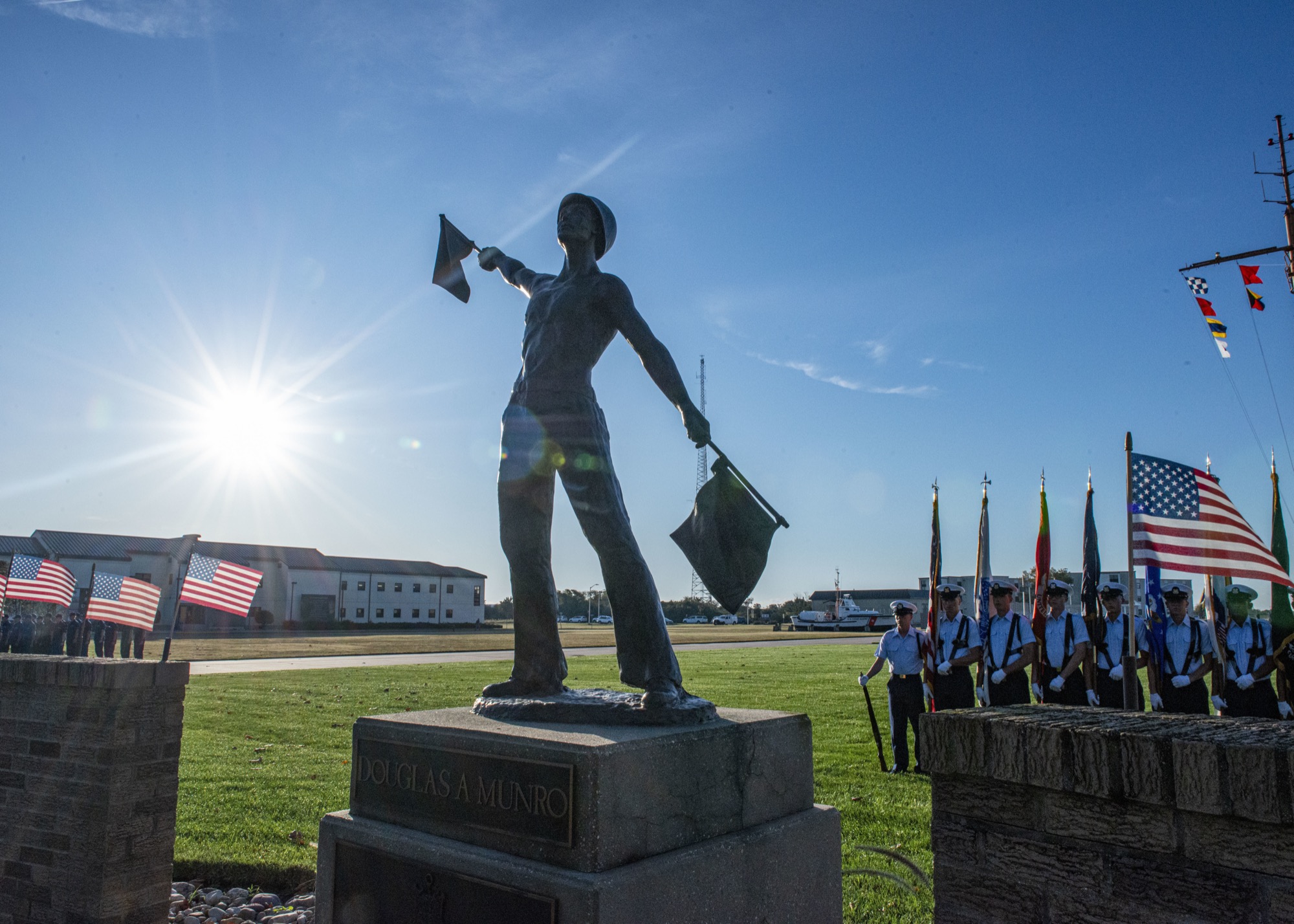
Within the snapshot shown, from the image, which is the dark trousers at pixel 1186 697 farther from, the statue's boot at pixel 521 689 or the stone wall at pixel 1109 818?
the stone wall at pixel 1109 818

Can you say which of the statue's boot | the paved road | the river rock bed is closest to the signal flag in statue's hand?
the statue's boot

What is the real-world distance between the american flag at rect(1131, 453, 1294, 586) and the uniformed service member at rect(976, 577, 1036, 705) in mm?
2969

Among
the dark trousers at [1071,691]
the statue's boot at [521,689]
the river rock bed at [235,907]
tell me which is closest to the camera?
the statue's boot at [521,689]

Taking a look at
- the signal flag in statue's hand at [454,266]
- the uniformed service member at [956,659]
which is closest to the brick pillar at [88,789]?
the signal flag in statue's hand at [454,266]

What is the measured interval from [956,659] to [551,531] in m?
5.96

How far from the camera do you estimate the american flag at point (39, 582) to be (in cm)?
1223

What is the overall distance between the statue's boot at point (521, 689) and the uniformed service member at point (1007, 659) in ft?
19.7

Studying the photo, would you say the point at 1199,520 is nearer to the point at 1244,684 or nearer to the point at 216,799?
the point at 1244,684

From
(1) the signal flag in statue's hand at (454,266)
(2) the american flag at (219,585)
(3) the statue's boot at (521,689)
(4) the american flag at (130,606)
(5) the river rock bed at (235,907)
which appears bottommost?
(5) the river rock bed at (235,907)

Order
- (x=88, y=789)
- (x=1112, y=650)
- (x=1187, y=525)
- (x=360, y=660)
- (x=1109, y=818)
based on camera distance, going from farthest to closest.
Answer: (x=360, y=660)
(x=1112, y=650)
(x=1187, y=525)
(x=88, y=789)
(x=1109, y=818)

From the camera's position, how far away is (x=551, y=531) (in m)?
3.97

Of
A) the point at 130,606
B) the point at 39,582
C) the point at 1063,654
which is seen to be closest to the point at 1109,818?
the point at 1063,654

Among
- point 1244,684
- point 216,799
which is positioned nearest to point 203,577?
point 216,799

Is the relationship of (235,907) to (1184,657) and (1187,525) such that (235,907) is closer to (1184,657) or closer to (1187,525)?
(1187,525)
